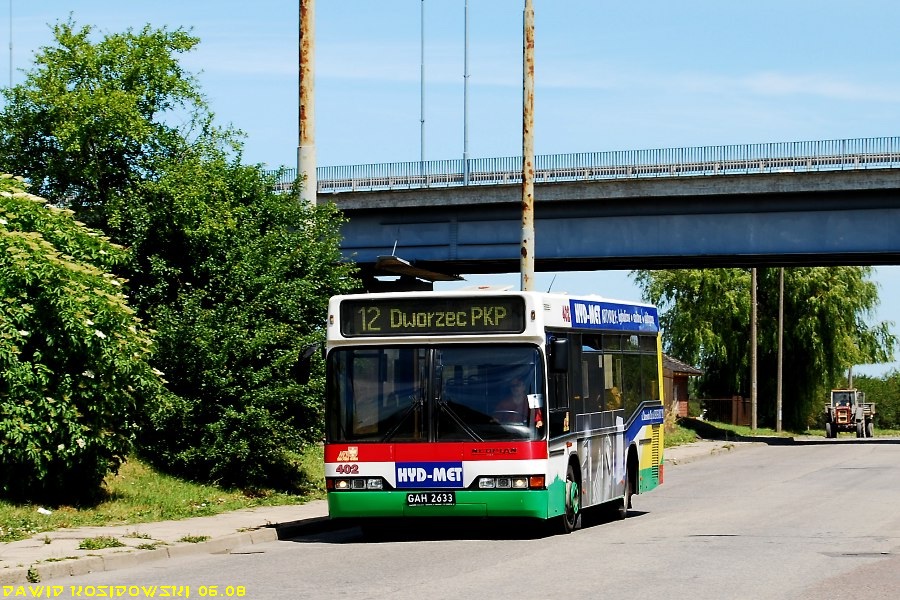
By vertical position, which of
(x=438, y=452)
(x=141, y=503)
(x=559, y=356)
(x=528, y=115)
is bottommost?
(x=141, y=503)

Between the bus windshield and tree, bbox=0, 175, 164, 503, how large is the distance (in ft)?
12.2

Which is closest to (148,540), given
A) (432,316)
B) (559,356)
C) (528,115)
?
(432,316)

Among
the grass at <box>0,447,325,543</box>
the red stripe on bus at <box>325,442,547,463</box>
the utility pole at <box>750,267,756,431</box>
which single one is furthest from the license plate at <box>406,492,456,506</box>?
the utility pole at <box>750,267,756,431</box>

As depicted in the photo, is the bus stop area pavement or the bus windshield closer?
the bus stop area pavement

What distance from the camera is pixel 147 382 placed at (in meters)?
19.8

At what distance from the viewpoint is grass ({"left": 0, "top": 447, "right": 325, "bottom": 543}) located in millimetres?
18156

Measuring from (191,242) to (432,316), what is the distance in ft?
27.7

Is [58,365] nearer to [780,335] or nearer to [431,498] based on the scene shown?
[431,498]

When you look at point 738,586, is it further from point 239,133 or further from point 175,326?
point 239,133

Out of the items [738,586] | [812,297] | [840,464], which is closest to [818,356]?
[812,297]

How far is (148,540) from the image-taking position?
1631cm

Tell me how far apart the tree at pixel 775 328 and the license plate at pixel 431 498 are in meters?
56.3

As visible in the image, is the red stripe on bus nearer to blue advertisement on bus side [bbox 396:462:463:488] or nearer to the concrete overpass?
blue advertisement on bus side [bbox 396:462:463:488]

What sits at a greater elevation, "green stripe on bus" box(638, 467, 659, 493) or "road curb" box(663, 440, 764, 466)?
"green stripe on bus" box(638, 467, 659, 493)
